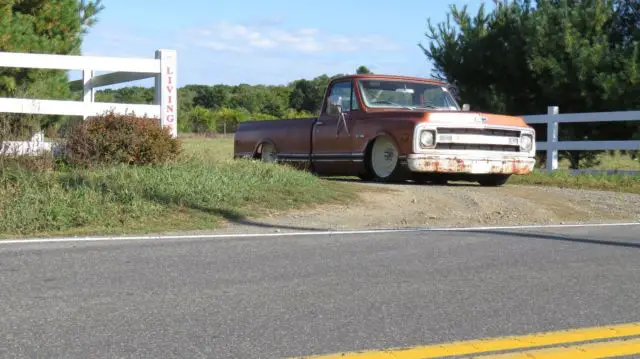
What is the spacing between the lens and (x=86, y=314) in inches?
202

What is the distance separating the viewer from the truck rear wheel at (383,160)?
45.6 feet

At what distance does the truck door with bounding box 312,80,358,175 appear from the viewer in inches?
576

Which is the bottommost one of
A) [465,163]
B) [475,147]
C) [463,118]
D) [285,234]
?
[285,234]

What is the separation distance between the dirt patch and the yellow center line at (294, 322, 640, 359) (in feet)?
16.1

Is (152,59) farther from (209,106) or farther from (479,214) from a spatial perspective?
(209,106)

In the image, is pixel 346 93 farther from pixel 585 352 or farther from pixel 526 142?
pixel 585 352

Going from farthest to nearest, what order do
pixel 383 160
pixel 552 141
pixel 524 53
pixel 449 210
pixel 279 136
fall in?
1. pixel 524 53
2. pixel 552 141
3. pixel 279 136
4. pixel 383 160
5. pixel 449 210

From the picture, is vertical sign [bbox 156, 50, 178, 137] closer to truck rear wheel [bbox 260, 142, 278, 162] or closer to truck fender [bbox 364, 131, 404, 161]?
truck rear wheel [bbox 260, 142, 278, 162]

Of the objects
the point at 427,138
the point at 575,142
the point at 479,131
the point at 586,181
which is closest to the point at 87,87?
the point at 427,138

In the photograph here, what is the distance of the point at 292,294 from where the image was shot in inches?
227

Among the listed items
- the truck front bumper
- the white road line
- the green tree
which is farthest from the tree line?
the white road line

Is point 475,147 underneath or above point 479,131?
underneath

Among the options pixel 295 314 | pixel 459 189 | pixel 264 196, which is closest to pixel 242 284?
pixel 295 314

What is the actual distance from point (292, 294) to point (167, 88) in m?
8.73
